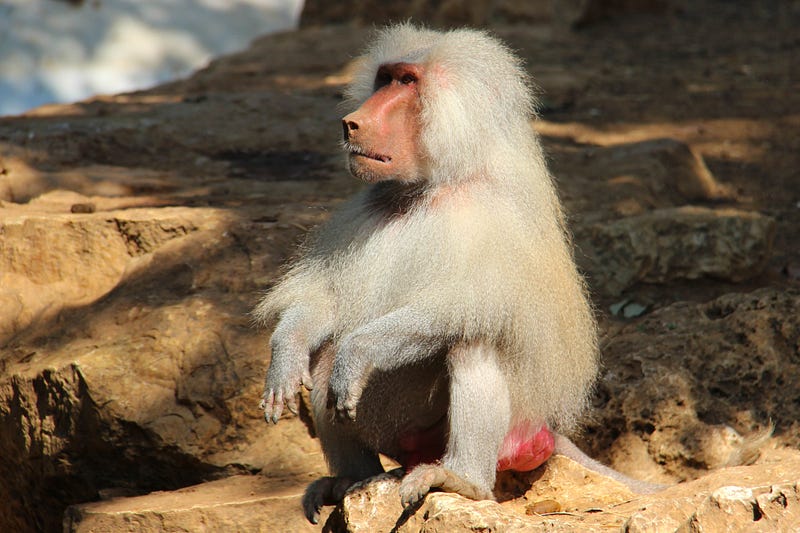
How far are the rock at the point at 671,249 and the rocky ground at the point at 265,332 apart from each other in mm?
13

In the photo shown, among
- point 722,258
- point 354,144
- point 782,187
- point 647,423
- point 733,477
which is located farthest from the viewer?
point 782,187

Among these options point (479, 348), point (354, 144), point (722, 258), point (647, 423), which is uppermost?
point (354, 144)

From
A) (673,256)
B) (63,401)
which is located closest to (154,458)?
(63,401)

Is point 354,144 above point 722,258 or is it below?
above

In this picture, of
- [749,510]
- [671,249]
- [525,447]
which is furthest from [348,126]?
[671,249]

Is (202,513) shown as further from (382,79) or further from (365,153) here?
(382,79)

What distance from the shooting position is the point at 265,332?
15.5 ft

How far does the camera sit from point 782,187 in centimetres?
713

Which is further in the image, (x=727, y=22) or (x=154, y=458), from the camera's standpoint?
(x=727, y=22)

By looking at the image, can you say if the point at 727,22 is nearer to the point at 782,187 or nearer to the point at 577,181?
the point at 782,187

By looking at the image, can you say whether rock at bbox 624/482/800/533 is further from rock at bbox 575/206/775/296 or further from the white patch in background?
the white patch in background

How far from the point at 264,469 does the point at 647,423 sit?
1.74m

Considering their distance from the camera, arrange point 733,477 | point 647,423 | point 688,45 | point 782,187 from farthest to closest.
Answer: point 688,45 → point 782,187 → point 647,423 → point 733,477

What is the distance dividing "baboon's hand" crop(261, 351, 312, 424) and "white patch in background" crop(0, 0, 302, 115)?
403 inches
